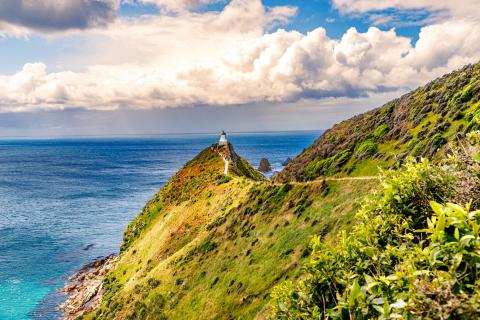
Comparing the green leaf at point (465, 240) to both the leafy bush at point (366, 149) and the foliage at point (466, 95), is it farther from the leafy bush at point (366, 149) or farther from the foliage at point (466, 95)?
the foliage at point (466, 95)

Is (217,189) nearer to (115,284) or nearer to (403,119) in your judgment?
(115,284)

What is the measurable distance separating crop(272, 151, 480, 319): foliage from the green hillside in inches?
1.0

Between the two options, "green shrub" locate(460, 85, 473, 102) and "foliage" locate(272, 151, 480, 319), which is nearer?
"foliage" locate(272, 151, 480, 319)

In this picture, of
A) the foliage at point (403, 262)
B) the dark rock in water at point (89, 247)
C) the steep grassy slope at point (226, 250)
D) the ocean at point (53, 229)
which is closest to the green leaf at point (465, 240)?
the foliage at point (403, 262)

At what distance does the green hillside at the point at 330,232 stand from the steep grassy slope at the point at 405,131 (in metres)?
0.25

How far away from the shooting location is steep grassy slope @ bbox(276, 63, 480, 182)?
144ft

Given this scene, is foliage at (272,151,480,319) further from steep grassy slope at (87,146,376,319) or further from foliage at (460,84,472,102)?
foliage at (460,84,472,102)

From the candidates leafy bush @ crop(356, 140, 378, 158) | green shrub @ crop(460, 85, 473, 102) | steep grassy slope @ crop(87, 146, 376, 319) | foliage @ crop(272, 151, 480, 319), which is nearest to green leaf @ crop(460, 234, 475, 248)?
foliage @ crop(272, 151, 480, 319)

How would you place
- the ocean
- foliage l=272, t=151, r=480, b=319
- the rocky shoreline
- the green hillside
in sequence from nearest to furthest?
foliage l=272, t=151, r=480, b=319 < the green hillside < the rocky shoreline < the ocean

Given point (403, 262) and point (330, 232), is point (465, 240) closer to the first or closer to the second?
point (403, 262)

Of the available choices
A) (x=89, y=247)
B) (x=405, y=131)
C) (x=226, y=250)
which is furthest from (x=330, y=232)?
(x=89, y=247)

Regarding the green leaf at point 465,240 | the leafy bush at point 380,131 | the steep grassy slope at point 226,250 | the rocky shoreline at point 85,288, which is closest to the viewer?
the green leaf at point 465,240

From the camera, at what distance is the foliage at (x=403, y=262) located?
4820 millimetres

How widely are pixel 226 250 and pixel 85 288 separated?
29.5 metres
